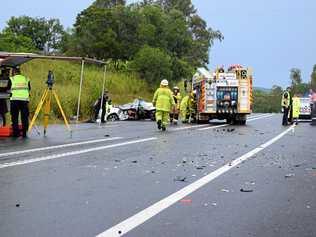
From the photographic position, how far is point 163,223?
642cm

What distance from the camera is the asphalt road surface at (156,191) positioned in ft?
20.6

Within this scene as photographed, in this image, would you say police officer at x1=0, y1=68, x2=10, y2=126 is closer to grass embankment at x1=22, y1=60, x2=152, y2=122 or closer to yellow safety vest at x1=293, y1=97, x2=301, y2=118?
grass embankment at x1=22, y1=60, x2=152, y2=122

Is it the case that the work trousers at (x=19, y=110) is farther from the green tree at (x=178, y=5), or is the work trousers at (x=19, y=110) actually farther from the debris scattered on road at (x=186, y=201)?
the green tree at (x=178, y=5)

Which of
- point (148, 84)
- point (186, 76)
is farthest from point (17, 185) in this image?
point (186, 76)

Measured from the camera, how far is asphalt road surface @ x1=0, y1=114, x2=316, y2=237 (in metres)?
6.29

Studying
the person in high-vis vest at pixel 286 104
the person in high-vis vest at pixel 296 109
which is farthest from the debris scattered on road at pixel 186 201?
the person in high-vis vest at pixel 296 109

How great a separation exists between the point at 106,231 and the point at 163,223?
68cm

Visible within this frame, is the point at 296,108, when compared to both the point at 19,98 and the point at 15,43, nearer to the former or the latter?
the point at 19,98

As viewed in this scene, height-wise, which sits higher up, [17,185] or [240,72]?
[240,72]

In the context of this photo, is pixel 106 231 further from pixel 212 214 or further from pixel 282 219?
pixel 282 219

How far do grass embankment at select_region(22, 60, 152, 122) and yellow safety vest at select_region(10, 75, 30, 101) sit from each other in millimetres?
12278

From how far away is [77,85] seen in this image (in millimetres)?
41438

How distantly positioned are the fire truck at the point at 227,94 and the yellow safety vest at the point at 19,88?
1371 cm

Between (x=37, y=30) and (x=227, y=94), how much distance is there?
62.3 meters
